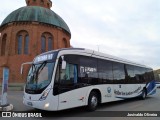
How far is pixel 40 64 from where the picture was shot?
29.8 feet

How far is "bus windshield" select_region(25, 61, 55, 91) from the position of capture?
830 centimetres

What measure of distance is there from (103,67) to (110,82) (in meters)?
1.06

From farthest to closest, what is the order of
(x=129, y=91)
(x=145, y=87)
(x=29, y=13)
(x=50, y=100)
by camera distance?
(x=29, y=13) → (x=145, y=87) → (x=129, y=91) → (x=50, y=100)

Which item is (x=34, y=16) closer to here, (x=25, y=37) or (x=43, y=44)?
(x=25, y=37)

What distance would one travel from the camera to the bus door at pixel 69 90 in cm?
830

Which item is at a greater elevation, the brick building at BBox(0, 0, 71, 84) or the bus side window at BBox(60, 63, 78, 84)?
the brick building at BBox(0, 0, 71, 84)

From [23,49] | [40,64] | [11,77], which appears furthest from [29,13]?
[40,64]

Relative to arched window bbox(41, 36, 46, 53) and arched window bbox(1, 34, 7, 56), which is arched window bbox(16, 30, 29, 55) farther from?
arched window bbox(1, 34, 7, 56)

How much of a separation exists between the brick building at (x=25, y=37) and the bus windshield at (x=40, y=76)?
2418 cm

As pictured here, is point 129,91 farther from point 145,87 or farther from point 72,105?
point 72,105

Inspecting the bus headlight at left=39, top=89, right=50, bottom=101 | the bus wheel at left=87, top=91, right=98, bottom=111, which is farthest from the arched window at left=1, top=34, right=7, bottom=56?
the bus headlight at left=39, top=89, right=50, bottom=101

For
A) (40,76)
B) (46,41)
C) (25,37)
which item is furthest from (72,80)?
(25,37)

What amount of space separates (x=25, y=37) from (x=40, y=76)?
27272 millimetres

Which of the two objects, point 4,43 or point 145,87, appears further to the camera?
point 4,43
